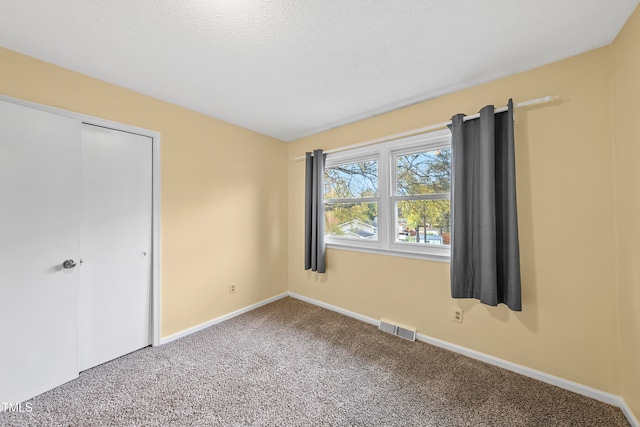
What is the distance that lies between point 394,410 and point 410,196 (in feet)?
5.94

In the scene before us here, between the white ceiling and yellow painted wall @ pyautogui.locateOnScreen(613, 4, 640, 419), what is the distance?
0.67ft

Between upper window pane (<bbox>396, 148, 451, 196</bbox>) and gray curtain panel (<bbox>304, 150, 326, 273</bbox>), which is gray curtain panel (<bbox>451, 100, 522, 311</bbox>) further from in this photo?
gray curtain panel (<bbox>304, 150, 326, 273</bbox>)

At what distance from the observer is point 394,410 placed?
1549mm

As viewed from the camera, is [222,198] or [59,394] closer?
[59,394]

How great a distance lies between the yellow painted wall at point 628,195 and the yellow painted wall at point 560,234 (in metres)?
0.07

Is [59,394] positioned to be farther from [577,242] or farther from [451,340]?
[577,242]

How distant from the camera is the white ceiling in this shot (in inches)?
51.7

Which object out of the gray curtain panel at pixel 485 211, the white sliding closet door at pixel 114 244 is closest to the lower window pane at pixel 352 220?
the gray curtain panel at pixel 485 211

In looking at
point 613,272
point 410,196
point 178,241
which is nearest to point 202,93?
point 178,241

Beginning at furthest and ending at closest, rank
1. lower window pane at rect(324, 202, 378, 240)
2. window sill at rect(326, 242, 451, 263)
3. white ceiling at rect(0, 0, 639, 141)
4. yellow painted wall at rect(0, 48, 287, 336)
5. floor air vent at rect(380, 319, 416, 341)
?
1. lower window pane at rect(324, 202, 378, 240)
2. floor air vent at rect(380, 319, 416, 341)
3. window sill at rect(326, 242, 451, 263)
4. yellow painted wall at rect(0, 48, 287, 336)
5. white ceiling at rect(0, 0, 639, 141)

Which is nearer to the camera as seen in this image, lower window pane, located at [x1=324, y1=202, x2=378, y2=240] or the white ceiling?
A: the white ceiling

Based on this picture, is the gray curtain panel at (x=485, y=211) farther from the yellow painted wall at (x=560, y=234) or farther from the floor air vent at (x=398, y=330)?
the floor air vent at (x=398, y=330)

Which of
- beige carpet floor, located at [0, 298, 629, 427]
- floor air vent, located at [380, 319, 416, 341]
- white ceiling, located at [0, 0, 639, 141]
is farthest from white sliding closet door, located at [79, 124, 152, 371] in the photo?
floor air vent, located at [380, 319, 416, 341]

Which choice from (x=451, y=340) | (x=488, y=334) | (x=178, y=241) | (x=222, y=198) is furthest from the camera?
(x=222, y=198)
